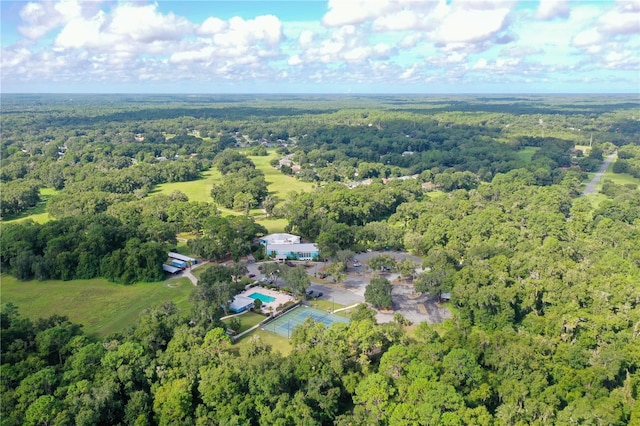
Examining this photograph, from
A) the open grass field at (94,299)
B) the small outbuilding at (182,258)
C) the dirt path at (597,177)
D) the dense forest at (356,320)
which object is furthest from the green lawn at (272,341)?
the dirt path at (597,177)

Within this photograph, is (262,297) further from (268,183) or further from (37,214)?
(37,214)

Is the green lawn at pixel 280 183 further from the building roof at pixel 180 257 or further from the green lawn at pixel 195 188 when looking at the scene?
the building roof at pixel 180 257

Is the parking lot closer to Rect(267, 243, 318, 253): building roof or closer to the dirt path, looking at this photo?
Rect(267, 243, 318, 253): building roof

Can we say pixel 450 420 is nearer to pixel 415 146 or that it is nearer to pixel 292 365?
pixel 292 365

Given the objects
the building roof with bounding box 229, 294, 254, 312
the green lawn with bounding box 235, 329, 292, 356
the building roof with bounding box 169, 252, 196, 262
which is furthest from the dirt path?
the building roof with bounding box 169, 252, 196, 262

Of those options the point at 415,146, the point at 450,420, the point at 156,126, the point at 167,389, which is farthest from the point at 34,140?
the point at 450,420

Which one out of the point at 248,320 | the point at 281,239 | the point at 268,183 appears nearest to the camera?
the point at 248,320

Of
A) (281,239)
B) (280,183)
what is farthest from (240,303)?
(280,183)
